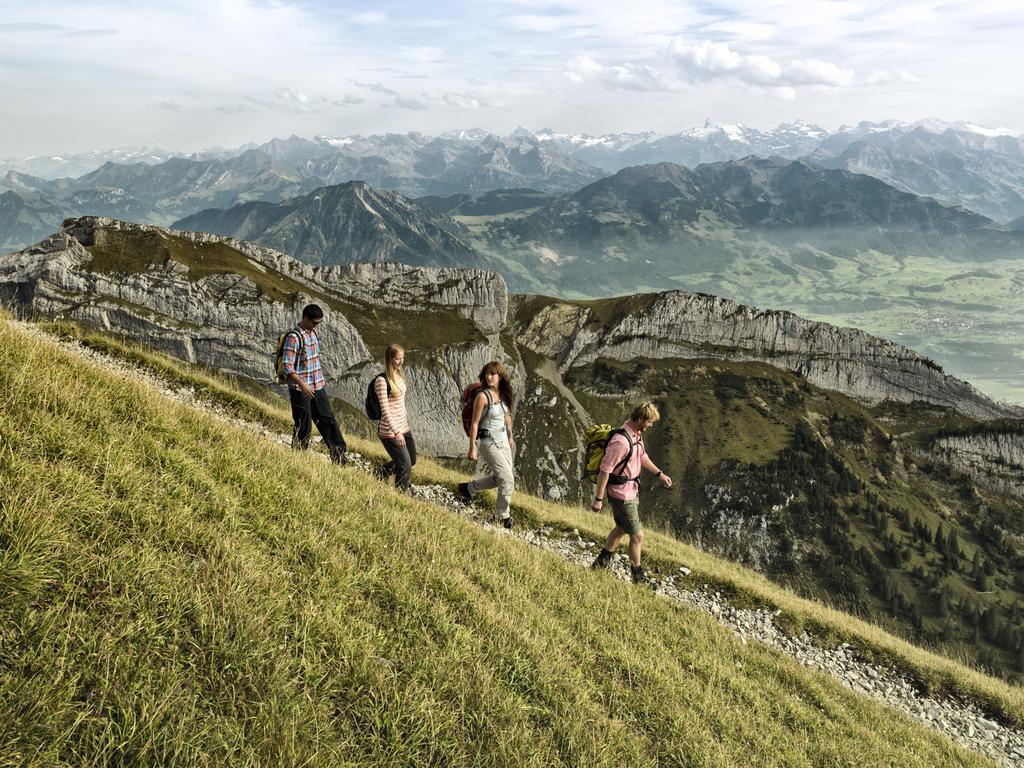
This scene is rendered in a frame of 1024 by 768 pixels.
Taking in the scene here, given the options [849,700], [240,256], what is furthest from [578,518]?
[240,256]

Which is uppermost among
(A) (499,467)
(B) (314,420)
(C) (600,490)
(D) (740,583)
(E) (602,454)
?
(E) (602,454)

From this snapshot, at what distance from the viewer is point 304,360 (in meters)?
12.0

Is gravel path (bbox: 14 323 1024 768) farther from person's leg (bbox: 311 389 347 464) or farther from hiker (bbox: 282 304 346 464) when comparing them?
person's leg (bbox: 311 389 347 464)

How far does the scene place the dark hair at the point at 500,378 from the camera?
11393 millimetres

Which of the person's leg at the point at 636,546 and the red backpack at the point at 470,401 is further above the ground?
the red backpack at the point at 470,401

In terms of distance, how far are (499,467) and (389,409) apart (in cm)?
292

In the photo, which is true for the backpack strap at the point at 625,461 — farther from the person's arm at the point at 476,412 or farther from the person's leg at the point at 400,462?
the person's leg at the point at 400,462

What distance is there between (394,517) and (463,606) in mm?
2100

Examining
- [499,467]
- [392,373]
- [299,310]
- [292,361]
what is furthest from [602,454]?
[299,310]

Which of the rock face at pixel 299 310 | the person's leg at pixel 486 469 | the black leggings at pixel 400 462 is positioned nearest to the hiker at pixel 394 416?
the black leggings at pixel 400 462

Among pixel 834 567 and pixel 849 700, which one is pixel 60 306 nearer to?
pixel 849 700

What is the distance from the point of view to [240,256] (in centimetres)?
15138

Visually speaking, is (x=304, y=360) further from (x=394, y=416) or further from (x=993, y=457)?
(x=993, y=457)

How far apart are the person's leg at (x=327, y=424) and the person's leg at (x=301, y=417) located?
0.55 feet
